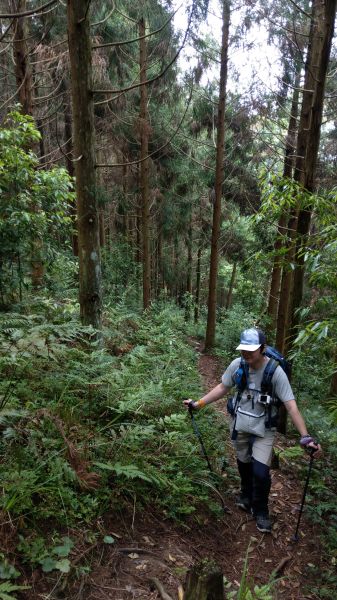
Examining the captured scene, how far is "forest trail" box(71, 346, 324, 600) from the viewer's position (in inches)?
110

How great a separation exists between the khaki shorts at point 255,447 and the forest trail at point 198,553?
594mm

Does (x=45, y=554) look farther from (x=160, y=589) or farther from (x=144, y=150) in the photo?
(x=144, y=150)

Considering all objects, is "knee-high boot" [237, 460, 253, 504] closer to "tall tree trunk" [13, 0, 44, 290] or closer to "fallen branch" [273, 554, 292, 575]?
"fallen branch" [273, 554, 292, 575]

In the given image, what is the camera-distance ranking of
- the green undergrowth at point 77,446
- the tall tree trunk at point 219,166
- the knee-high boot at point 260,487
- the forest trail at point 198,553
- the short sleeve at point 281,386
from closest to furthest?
the forest trail at point 198,553, the green undergrowth at point 77,446, the short sleeve at point 281,386, the knee-high boot at point 260,487, the tall tree trunk at point 219,166

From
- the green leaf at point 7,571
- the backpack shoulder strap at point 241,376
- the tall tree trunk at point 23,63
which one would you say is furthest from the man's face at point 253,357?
the tall tree trunk at point 23,63

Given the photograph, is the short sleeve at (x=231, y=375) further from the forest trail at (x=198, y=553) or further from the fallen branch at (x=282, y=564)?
the fallen branch at (x=282, y=564)

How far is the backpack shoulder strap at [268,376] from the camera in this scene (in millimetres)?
4053

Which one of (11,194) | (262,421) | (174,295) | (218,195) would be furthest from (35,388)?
(174,295)

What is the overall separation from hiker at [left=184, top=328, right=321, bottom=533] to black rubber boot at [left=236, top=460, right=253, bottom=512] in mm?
25

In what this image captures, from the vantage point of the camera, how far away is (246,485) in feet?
15.0

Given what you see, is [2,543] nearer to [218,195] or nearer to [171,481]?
[171,481]

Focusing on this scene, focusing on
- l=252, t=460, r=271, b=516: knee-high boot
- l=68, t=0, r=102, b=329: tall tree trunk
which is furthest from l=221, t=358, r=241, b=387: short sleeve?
l=68, t=0, r=102, b=329: tall tree trunk

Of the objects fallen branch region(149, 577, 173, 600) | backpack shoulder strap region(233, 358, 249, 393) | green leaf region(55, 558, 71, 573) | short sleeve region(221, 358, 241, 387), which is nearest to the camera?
green leaf region(55, 558, 71, 573)

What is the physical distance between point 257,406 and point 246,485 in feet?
3.72
